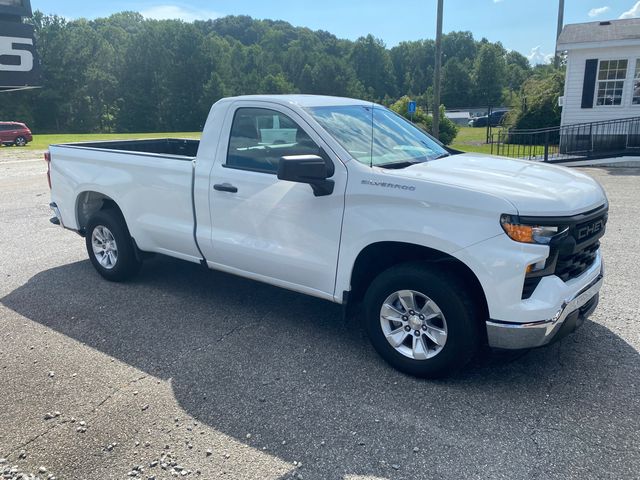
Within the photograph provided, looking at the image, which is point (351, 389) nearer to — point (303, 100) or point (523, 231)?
point (523, 231)

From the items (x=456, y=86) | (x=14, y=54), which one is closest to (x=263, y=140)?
(x=14, y=54)

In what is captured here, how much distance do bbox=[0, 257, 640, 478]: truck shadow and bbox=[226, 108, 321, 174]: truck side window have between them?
4.70ft

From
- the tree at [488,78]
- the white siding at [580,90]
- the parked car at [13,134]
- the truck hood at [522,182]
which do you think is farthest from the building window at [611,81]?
the tree at [488,78]

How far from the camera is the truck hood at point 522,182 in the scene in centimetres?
346

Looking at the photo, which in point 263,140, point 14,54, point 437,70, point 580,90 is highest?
point 437,70

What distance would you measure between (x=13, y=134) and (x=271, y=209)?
3581 centimetres

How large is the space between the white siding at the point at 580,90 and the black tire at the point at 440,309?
18011 millimetres

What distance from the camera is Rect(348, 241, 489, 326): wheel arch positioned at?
3.77m

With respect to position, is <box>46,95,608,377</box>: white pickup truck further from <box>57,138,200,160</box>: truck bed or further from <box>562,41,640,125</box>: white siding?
<box>562,41,640,125</box>: white siding

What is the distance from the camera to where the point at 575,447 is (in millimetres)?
3166

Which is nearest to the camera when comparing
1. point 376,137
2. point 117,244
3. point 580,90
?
point 376,137

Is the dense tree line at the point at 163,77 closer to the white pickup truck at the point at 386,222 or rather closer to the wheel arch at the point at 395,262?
the white pickup truck at the point at 386,222

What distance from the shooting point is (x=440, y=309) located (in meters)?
3.71

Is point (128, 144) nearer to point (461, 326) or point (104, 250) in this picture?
point (104, 250)
